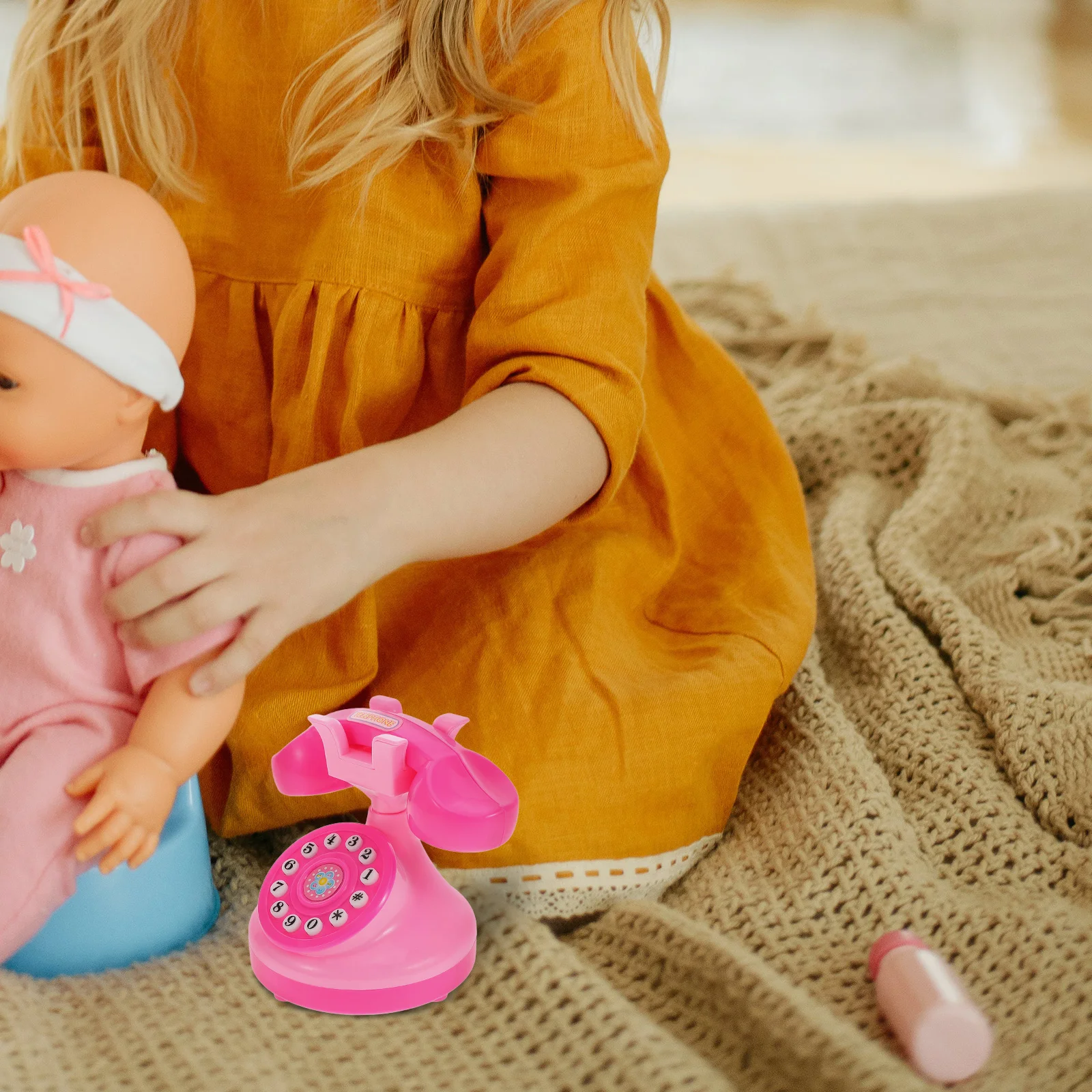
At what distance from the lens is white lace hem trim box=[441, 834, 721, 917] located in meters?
0.63

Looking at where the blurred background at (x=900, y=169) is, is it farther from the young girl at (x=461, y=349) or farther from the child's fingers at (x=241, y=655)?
the child's fingers at (x=241, y=655)

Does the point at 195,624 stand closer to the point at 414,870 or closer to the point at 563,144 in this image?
the point at 414,870

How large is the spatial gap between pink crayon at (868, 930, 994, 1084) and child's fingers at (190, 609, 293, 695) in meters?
0.29

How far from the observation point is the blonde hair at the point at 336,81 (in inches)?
24.9

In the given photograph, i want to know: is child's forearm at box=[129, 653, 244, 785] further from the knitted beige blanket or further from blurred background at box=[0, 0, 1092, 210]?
blurred background at box=[0, 0, 1092, 210]

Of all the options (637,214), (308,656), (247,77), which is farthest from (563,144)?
(308,656)

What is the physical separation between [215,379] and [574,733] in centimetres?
28

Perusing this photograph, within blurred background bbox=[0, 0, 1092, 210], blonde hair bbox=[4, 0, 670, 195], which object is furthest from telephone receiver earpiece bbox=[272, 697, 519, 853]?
blurred background bbox=[0, 0, 1092, 210]

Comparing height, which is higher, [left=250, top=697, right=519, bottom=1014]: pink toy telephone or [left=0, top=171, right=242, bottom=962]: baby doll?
[left=0, top=171, right=242, bottom=962]: baby doll

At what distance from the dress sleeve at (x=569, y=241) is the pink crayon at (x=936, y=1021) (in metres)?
0.27

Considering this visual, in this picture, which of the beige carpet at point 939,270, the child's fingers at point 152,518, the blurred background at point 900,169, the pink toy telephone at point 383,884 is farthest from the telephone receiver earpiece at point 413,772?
the beige carpet at point 939,270

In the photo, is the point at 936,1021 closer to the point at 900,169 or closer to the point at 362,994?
the point at 362,994

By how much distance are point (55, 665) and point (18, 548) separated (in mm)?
51

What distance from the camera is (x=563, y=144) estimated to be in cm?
63
